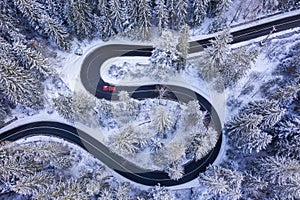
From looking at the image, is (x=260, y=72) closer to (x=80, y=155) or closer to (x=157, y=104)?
(x=157, y=104)

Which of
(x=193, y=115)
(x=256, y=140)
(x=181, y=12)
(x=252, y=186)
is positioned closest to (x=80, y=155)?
(x=193, y=115)

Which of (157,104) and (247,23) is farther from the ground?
(247,23)

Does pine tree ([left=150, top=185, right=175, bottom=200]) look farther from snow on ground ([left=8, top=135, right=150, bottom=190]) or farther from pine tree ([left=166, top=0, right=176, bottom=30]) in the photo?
pine tree ([left=166, top=0, right=176, bottom=30])

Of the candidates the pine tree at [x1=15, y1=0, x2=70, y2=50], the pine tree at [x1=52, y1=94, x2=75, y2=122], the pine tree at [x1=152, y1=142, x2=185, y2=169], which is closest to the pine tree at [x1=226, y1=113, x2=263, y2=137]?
the pine tree at [x1=152, y1=142, x2=185, y2=169]

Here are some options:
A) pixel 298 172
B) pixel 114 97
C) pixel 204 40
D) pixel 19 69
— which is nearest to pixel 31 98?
pixel 19 69

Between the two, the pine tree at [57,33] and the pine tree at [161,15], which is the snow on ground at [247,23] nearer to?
the pine tree at [161,15]

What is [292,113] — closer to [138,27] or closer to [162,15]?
[162,15]
